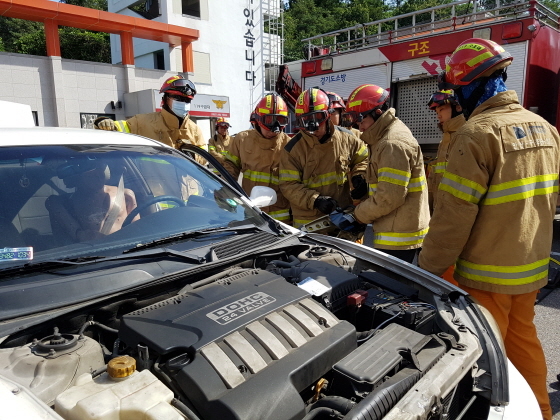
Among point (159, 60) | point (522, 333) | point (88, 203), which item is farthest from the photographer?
point (159, 60)

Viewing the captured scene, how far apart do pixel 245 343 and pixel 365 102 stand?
240 centimetres

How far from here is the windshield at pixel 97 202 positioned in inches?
67.1

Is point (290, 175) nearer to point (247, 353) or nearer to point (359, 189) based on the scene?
point (359, 189)

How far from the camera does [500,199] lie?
2172mm

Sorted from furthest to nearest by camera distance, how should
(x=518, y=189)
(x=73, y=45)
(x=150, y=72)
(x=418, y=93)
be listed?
(x=73, y=45) < (x=150, y=72) < (x=418, y=93) < (x=518, y=189)

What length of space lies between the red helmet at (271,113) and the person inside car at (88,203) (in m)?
2.14

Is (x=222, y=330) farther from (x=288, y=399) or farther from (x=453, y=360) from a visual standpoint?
(x=453, y=360)

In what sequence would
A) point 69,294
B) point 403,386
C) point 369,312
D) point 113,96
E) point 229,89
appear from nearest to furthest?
point 403,386 < point 69,294 < point 369,312 < point 113,96 < point 229,89

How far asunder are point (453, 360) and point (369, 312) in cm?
46

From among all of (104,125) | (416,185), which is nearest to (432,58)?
(416,185)

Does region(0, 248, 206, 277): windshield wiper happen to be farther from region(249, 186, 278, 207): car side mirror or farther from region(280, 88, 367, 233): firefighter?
region(280, 88, 367, 233): firefighter

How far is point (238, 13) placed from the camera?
22.0m

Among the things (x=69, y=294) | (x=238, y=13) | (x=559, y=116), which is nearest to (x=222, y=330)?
(x=69, y=294)

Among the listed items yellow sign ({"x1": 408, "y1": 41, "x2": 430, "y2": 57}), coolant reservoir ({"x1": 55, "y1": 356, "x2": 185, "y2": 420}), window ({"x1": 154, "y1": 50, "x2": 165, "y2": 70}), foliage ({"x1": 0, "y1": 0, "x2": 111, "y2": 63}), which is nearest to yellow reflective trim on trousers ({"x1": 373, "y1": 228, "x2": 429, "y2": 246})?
coolant reservoir ({"x1": 55, "y1": 356, "x2": 185, "y2": 420})
